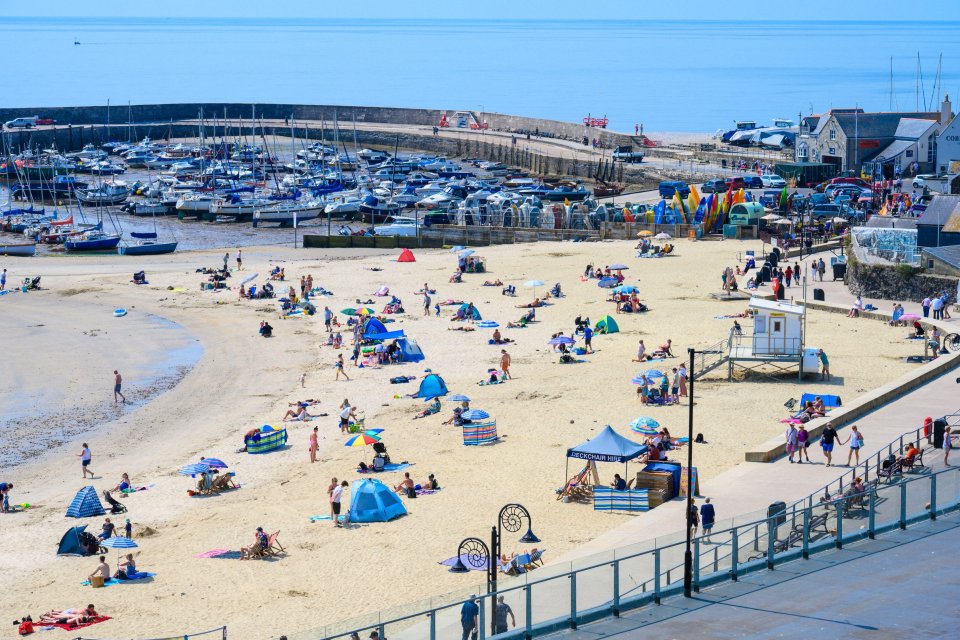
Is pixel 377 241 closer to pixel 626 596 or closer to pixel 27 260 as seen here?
pixel 27 260

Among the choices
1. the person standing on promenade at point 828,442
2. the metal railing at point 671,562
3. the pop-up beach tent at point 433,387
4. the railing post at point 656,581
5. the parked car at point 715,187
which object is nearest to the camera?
the metal railing at point 671,562

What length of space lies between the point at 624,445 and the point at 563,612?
737 cm

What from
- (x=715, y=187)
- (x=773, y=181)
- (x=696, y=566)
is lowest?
(x=696, y=566)

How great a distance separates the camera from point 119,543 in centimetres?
2061

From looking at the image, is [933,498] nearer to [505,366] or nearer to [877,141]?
[505,366]

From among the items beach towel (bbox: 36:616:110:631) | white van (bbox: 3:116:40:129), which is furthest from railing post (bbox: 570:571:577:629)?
white van (bbox: 3:116:40:129)

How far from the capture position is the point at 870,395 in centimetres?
2580

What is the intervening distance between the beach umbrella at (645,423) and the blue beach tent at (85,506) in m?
9.88

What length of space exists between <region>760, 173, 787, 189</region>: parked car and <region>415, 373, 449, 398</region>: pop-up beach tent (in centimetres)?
4124

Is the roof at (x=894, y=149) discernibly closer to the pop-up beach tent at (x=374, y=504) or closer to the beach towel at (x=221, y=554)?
the pop-up beach tent at (x=374, y=504)

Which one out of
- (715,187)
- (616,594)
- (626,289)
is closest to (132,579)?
(616,594)

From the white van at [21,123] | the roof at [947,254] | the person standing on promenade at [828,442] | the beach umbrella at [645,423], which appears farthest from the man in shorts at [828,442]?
the white van at [21,123]

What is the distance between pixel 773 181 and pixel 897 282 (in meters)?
31.4

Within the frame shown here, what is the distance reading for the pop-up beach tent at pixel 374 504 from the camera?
845 inches
